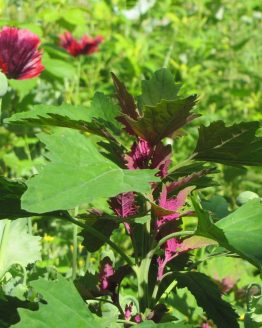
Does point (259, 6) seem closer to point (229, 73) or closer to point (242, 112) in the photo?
point (229, 73)

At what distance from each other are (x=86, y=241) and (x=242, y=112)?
2869 millimetres

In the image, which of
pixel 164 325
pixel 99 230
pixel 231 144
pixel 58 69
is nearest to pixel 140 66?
pixel 58 69

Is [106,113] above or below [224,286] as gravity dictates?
above

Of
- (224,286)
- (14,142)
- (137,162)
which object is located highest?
(137,162)

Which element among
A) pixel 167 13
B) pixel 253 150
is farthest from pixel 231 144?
pixel 167 13

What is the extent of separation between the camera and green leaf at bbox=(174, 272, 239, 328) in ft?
3.36

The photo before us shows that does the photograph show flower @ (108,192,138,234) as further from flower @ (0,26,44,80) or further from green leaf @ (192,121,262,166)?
flower @ (0,26,44,80)

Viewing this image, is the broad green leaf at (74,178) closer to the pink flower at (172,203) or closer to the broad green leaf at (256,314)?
the pink flower at (172,203)

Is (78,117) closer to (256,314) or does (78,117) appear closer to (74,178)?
(74,178)

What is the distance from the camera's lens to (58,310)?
0.87 meters

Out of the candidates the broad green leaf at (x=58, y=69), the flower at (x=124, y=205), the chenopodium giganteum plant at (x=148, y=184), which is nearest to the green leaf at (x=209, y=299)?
the chenopodium giganteum plant at (x=148, y=184)

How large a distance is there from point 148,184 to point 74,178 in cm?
8

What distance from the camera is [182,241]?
104 centimetres

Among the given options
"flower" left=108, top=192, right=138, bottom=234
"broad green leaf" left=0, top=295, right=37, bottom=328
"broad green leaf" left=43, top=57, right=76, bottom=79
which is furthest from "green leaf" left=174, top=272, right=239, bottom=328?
"broad green leaf" left=43, top=57, right=76, bottom=79
